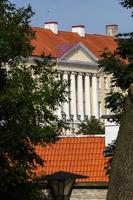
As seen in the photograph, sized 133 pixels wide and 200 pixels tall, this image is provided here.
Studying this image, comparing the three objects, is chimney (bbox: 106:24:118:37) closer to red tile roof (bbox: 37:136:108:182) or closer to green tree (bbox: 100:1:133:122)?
red tile roof (bbox: 37:136:108:182)

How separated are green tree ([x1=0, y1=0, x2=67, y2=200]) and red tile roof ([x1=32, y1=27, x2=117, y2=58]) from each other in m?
84.3

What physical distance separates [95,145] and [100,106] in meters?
93.2

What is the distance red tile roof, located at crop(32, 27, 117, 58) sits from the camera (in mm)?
113731

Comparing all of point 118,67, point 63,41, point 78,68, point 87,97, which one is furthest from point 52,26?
point 118,67

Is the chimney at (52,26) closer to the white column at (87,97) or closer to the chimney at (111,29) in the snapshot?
the white column at (87,97)

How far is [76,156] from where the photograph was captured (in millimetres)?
32938

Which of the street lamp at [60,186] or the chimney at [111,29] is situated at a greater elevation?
the chimney at [111,29]

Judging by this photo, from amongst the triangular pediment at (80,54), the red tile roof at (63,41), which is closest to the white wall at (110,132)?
the red tile roof at (63,41)

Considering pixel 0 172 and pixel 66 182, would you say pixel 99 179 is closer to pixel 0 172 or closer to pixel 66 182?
pixel 0 172

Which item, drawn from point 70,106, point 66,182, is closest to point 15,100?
point 66,182

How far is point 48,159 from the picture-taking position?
33.0 m

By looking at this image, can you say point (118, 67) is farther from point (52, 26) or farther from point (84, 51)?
point (52, 26)

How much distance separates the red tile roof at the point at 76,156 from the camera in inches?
1259

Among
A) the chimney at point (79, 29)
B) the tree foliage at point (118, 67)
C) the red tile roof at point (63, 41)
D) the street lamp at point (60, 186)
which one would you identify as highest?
the chimney at point (79, 29)
